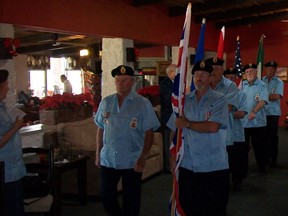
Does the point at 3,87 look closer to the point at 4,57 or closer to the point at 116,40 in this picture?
the point at 4,57

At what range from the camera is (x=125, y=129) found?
3.35 metres

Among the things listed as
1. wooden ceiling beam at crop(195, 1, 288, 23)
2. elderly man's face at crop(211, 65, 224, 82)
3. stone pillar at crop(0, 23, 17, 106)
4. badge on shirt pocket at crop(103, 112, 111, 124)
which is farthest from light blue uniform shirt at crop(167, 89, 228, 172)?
wooden ceiling beam at crop(195, 1, 288, 23)

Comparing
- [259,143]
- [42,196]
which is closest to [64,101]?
[42,196]

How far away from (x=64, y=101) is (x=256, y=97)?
2.54m

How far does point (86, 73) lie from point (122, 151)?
335 inches

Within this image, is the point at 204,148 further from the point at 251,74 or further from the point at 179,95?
the point at 251,74

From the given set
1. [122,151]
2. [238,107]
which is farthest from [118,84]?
[238,107]

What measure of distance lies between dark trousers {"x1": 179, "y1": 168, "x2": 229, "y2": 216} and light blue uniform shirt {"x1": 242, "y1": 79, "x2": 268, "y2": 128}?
9.34 feet

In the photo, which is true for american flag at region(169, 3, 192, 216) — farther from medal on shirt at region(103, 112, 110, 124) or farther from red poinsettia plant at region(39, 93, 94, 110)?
red poinsettia plant at region(39, 93, 94, 110)

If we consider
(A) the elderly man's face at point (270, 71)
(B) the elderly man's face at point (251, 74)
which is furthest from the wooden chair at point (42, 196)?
(A) the elderly man's face at point (270, 71)

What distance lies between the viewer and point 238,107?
4.59 meters

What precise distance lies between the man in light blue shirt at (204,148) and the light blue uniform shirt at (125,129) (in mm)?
294

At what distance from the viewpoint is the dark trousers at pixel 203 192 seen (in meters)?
3.16

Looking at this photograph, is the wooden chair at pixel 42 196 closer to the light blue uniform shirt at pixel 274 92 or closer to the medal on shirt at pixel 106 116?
the medal on shirt at pixel 106 116
